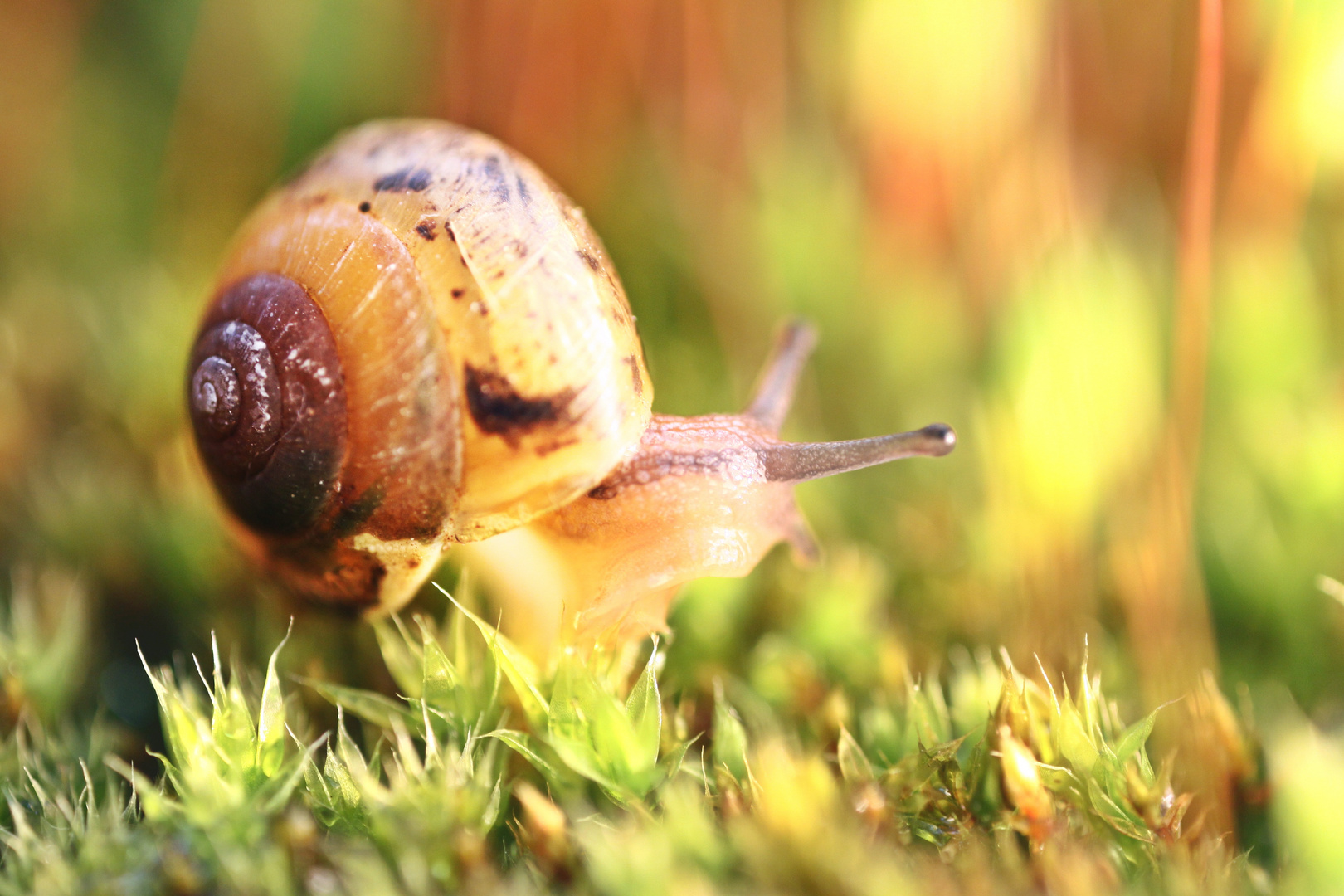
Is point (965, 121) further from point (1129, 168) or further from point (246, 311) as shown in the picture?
point (246, 311)

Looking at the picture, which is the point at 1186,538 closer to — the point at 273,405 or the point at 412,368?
the point at 412,368

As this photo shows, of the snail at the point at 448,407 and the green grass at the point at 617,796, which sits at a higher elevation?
the snail at the point at 448,407

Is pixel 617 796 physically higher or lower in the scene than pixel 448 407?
lower

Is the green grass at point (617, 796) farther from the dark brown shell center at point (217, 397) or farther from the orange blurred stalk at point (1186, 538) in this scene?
the dark brown shell center at point (217, 397)

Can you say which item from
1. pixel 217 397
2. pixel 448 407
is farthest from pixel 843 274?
pixel 217 397

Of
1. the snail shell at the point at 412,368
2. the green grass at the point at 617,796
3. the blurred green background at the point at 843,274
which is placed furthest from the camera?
the blurred green background at the point at 843,274

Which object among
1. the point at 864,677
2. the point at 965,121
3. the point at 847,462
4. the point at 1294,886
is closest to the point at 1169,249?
the point at 965,121

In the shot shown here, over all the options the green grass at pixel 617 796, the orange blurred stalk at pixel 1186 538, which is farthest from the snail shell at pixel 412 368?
the orange blurred stalk at pixel 1186 538
